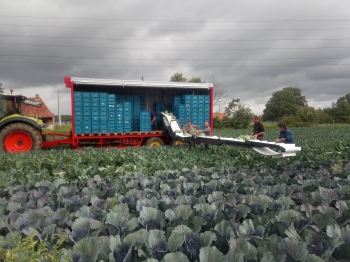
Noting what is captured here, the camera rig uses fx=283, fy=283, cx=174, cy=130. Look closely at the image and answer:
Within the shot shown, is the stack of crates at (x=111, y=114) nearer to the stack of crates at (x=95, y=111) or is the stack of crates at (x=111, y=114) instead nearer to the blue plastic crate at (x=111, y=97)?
the blue plastic crate at (x=111, y=97)

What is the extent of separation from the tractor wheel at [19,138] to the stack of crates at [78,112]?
1.41m

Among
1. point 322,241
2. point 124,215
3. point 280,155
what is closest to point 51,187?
point 124,215

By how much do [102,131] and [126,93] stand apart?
274 centimetres

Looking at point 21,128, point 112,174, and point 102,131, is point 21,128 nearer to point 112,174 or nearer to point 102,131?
point 102,131

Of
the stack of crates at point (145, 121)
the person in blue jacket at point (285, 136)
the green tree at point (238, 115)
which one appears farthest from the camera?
the green tree at point (238, 115)

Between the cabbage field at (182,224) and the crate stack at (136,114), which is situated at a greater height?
the crate stack at (136,114)

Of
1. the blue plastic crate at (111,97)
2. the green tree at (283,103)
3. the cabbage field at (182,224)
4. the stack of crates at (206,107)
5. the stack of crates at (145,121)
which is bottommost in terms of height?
the cabbage field at (182,224)

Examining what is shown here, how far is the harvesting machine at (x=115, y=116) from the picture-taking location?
35.1 feet

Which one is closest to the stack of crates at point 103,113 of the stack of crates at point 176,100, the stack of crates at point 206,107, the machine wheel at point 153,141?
the machine wheel at point 153,141

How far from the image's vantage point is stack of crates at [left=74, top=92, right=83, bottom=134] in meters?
11.1

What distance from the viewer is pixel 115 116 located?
1192 cm

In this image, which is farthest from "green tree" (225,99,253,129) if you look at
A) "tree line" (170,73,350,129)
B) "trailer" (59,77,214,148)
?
"trailer" (59,77,214,148)

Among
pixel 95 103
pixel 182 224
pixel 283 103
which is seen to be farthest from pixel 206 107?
pixel 283 103

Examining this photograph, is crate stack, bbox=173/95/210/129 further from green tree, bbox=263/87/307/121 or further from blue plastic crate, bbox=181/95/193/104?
green tree, bbox=263/87/307/121
